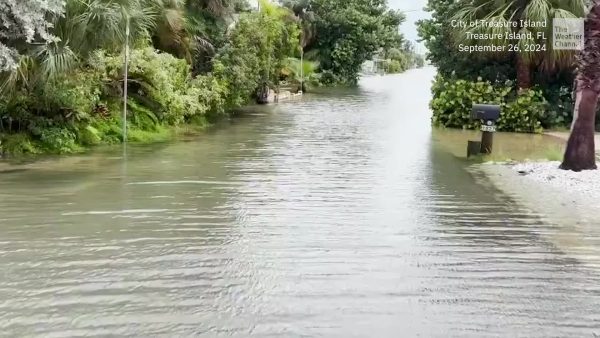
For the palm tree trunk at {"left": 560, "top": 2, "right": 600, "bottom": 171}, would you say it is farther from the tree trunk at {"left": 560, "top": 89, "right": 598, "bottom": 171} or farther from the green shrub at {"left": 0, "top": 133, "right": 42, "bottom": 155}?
the green shrub at {"left": 0, "top": 133, "right": 42, "bottom": 155}

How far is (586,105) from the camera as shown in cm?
Result: 1084

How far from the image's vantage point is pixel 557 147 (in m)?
15.6

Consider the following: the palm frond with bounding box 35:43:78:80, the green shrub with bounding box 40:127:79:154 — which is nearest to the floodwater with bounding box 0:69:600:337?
the green shrub with bounding box 40:127:79:154

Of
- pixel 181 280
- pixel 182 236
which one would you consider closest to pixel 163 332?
pixel 181 280

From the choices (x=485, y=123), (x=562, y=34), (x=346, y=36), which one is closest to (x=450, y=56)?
(x=562, y=34)

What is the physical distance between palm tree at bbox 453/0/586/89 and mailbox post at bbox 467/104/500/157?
16.6 feet

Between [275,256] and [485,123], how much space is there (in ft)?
26.6

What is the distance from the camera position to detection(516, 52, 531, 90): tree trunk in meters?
18.9

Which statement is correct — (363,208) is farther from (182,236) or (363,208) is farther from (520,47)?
(520,47)

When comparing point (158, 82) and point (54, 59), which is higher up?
point (54, 59)

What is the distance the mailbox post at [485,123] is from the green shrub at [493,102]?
5.36 meters

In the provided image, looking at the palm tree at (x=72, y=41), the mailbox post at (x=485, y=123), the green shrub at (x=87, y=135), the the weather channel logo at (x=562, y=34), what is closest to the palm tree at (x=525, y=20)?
the the weather channel logo at (x=562, y=34)

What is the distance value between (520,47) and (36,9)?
11901 millimetres

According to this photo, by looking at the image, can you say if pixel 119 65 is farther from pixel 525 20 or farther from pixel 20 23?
pixel 525 20
